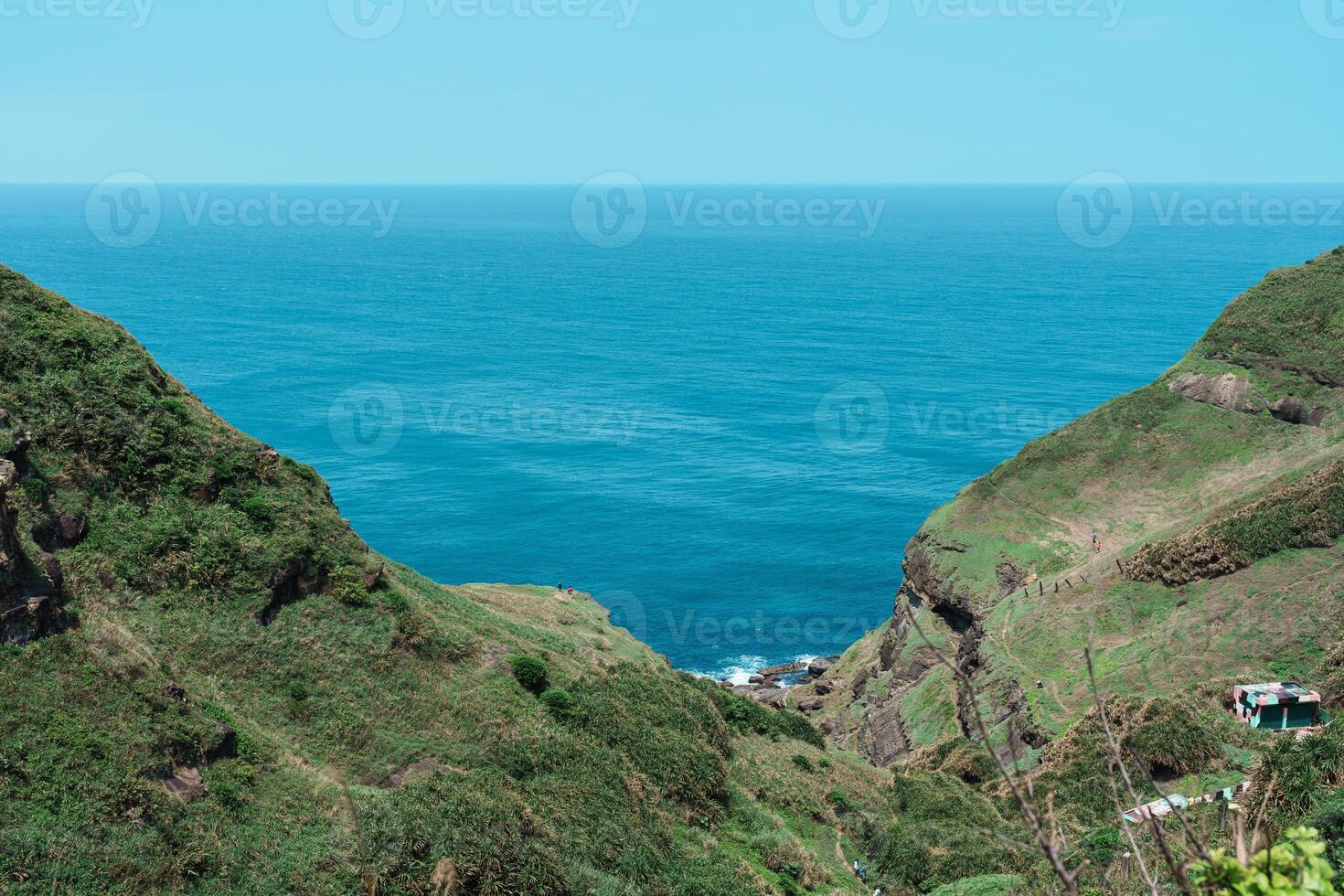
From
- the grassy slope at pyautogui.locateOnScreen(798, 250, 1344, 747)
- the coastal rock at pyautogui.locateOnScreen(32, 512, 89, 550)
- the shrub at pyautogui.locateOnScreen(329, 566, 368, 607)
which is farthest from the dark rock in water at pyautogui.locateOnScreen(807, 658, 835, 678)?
the coastal rock at pyautogui.locateOnScreen(32, 512, 89, 550)

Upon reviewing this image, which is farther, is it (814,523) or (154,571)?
(814,523)

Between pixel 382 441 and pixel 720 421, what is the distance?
4410 centimetres

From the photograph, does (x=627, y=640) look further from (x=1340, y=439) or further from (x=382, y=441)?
(x=382, y=441)

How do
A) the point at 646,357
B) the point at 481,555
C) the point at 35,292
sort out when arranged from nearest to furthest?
the point at 35,292 < the point at 481,555 < the point at 646,357

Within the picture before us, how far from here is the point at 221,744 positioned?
1205 inches

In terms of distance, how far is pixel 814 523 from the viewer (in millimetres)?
111125

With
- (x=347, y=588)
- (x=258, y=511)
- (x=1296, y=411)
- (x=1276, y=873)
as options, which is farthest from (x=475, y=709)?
(x=1296, y=411)

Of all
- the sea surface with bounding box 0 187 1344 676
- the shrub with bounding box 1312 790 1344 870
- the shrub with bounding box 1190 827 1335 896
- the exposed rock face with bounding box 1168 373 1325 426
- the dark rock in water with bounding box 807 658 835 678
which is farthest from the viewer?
the sea surface with bounding box 0 187 1344 676

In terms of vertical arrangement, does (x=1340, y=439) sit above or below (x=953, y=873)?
above

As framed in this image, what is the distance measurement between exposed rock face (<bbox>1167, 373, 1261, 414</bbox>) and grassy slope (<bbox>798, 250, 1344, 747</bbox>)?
1060 millimetres

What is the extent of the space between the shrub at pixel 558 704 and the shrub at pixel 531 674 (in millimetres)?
1188

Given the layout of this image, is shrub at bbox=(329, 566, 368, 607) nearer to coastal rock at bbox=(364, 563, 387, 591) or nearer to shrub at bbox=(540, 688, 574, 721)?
coastal rock at bbox=(364, 563, 387, 591)

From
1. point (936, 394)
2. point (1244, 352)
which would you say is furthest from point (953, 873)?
point (936, 394)

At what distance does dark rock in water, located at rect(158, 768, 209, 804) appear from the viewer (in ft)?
92.7
